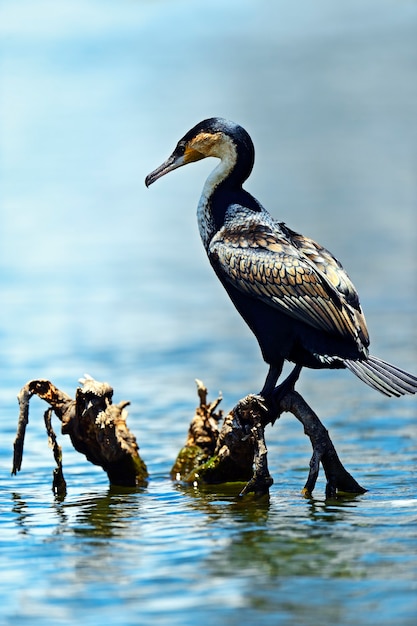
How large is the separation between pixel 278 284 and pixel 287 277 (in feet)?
0.28

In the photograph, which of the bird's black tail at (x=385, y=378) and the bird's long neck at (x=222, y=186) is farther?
the bird's long neck at (x=222, y=186)

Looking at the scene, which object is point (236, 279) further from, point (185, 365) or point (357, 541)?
point (185, 365)

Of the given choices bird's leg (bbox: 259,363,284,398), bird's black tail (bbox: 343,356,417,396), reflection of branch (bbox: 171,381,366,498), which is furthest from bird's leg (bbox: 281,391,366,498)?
bird's black tail (bbox: 343,356,417,396)

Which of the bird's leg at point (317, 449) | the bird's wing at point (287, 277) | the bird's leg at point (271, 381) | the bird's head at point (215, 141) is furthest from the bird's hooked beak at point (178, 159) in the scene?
the bird's leg at point (317, 449)

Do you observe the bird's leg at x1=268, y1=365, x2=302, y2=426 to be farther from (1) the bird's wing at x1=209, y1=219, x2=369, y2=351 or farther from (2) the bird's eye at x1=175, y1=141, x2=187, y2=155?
(2) the bird's eye at x1=175, y1=141, x2=187, y2=155

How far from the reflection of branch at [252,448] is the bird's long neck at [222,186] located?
140 cm

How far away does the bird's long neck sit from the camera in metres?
11.0

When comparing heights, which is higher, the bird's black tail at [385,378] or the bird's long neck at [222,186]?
the bird's long neck at [222,186]

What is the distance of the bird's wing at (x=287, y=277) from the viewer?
33.7 feet

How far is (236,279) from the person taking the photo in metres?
10.5

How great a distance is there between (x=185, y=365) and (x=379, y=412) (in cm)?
514

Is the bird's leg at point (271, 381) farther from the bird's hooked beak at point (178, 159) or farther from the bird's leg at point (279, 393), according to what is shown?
the bird's hooked beak at point (178, 159)

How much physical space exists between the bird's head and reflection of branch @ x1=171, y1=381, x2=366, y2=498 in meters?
1.99

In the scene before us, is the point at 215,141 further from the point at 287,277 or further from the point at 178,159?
the point at 287,277
